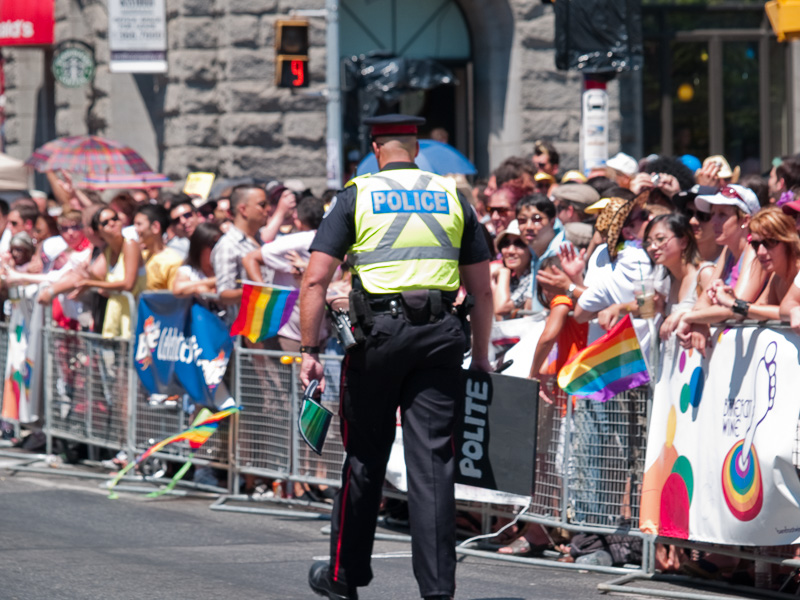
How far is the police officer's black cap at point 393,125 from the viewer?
6117 mm

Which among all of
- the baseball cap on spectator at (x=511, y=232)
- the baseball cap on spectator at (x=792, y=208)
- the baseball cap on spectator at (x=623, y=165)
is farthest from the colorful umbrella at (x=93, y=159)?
the baseball cap on spectator at (x=792, y=208)

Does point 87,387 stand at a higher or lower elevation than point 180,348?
lower

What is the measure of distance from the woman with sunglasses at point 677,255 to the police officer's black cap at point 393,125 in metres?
1.77

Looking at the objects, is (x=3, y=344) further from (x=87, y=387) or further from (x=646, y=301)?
(x=646, y=301)

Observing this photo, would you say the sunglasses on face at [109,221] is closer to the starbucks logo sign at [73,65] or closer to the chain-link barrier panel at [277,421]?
the chain-link barrier panel at [277,421]

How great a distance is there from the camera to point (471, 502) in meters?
8.00

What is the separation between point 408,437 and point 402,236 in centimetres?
84

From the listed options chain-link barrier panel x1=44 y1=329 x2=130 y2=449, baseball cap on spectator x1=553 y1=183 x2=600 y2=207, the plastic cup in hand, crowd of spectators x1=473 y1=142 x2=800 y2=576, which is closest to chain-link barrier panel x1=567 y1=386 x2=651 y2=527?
crowd of spectators x1=473 y1=142 x2=800 y2=576

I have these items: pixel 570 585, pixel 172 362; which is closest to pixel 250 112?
pixel 172 362

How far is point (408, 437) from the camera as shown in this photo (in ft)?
19.6

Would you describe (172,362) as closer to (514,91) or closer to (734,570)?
(734,570)

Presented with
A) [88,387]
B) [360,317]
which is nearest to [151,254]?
[88,387]

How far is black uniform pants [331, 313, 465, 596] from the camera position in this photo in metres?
5.88

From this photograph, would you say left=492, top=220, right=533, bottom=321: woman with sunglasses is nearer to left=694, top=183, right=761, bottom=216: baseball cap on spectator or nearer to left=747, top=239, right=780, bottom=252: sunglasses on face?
left=694, top=183, right=761, bottom=216: baseball cap on spectator
